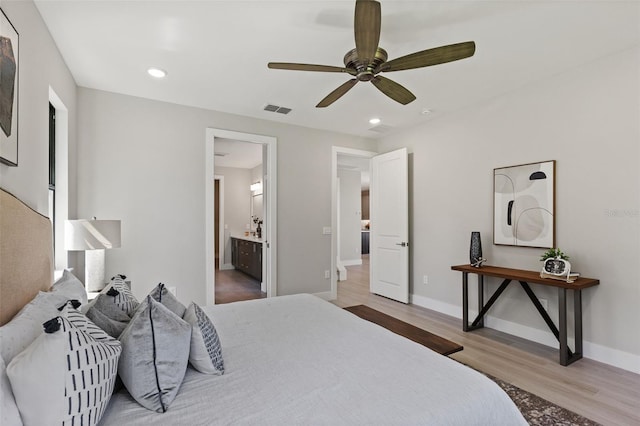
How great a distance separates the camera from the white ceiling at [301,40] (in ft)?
6.93

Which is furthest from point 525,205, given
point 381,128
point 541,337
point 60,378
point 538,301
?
point 60,378

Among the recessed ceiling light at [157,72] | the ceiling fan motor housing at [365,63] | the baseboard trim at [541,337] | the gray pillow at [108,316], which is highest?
the recessed ceiling light at [157,72]

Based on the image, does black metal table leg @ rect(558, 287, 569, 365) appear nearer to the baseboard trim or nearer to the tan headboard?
the baseboard trim

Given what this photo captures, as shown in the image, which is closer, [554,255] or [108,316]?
[108,316]

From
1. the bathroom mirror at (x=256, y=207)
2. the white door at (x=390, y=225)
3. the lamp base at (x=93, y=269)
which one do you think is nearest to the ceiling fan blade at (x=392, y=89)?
the white door at (x=390, y=225)

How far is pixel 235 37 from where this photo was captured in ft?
7.98

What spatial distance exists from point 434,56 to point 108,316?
242 centimetres

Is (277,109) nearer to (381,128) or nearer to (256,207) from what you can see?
(381,128)

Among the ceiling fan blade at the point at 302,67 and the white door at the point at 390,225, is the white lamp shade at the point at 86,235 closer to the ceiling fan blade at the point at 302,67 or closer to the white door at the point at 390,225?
Answer: the ceiling fan blade at the point at 302,67

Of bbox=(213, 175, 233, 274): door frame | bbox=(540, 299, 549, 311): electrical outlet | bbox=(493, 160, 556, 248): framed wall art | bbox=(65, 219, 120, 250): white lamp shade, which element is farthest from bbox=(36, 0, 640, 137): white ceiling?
bbox=(213, 175, 233, 274): door frame

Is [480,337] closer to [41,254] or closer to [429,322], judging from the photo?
[429,322]

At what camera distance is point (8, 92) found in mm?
1545

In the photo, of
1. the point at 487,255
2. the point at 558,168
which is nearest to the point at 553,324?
the point at 487,255

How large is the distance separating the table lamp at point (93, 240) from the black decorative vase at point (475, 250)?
12.3 ft
